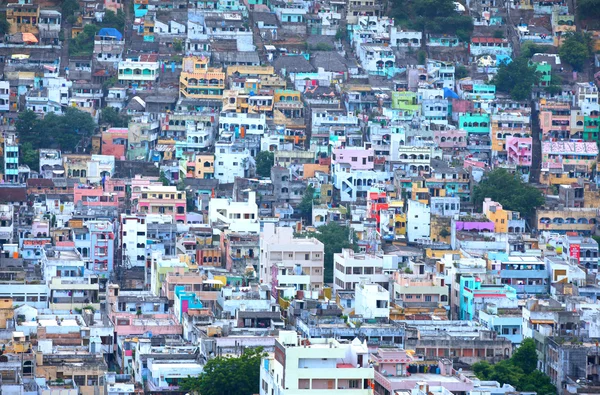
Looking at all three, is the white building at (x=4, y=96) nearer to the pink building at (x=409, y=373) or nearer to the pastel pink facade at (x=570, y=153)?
the pastel pink facade at (x=570, y=153)

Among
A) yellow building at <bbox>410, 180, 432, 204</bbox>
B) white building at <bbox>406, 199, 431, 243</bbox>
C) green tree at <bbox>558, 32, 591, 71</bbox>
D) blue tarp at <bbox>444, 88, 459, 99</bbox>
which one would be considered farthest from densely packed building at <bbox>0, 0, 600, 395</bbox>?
blue tarp at <bbox>444, 88, 459, 99</bbox>

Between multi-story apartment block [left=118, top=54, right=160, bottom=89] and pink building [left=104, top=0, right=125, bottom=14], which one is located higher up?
pink building [left=104, top=0, right=125, bottom=14]

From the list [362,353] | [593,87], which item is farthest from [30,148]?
[362,353]

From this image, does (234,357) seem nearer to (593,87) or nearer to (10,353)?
(10,353)

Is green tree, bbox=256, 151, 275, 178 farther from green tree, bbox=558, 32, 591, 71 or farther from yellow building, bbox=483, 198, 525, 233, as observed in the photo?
green tree, bbox=558, 32, 591, 71

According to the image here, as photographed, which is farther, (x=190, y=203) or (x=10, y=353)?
(x=190, y=203)

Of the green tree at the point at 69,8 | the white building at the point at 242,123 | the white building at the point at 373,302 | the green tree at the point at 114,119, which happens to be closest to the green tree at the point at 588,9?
the white building at the point at 242,123
